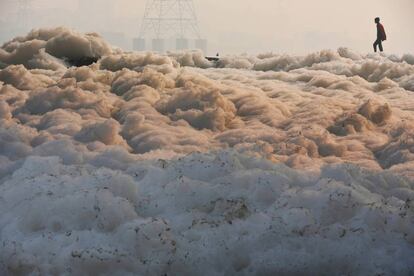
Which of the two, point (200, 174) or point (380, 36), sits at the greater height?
point (200, 174)

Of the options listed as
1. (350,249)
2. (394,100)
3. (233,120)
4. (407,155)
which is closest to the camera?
(350,249)

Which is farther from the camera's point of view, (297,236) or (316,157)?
(316,157)

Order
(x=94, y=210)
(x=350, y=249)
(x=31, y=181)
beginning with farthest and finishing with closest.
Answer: (x=31, y=181)
(x=94, y=210)
(x=350, y=249)

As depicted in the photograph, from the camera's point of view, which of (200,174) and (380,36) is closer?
(200,174)

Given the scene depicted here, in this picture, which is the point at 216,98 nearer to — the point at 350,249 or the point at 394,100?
the point at 394,100

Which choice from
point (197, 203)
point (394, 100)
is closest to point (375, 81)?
point (394, 100)

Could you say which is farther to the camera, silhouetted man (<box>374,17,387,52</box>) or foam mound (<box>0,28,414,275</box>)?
silhouetted man (<box>374,17,387,52</box>)

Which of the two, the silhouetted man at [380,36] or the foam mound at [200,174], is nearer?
the foam mound at [200,174]
